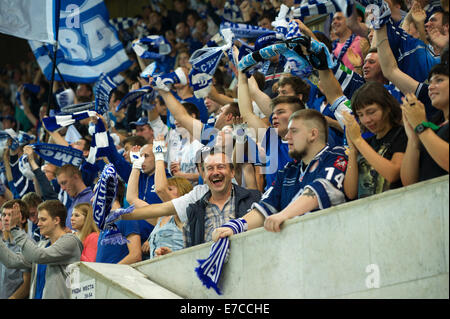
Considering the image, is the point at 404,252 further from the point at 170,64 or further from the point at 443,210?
the point at 170,64

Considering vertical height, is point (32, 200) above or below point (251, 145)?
below

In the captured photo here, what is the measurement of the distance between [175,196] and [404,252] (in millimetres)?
2806

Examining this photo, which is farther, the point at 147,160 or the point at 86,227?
the point at 147,160

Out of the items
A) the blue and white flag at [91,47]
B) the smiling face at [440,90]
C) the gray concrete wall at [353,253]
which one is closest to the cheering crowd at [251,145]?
the smiling face at [440,90]

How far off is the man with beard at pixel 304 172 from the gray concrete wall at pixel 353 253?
0.86 ft

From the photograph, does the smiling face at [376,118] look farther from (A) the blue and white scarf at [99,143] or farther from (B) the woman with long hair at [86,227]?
(A) the blue and white scarf at [99,143]

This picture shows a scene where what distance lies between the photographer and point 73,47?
32.5 ft

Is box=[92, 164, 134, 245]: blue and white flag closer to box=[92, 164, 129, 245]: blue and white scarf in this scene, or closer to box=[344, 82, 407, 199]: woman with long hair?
box=[92, 164, 129, 245]: blue and white scarf

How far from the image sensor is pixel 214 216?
5246mm

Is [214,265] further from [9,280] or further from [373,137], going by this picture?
[9,280]

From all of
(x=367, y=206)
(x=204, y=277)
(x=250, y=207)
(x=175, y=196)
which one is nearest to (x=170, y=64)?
(x=175, y=196)

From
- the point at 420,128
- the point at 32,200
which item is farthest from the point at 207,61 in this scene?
the point at 420,128

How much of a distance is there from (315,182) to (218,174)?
104 cm

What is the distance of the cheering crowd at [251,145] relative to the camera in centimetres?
439
